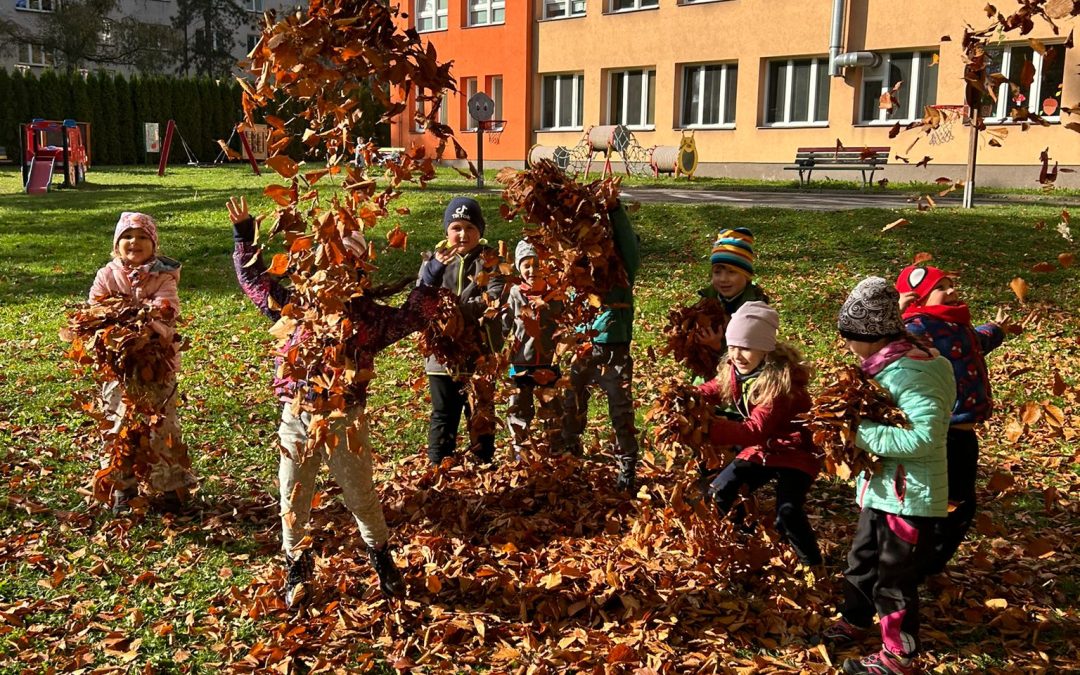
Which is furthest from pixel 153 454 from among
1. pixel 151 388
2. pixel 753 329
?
pixel 753 329

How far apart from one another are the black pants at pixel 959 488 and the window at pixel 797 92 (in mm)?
22678

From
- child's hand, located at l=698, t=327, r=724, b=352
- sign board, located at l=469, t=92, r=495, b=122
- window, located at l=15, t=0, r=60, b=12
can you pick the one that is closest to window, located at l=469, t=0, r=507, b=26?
sign board, located at l=469, t=92, r=495, b=122

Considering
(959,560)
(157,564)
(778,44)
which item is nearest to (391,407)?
(157,564)

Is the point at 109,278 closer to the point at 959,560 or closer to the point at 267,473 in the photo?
the point at 267,473

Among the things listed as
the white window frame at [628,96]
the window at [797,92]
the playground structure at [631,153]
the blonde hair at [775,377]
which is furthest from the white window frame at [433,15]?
the blonde hair at [775,377]

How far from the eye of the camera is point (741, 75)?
1033 inches

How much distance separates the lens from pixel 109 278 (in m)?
5.19

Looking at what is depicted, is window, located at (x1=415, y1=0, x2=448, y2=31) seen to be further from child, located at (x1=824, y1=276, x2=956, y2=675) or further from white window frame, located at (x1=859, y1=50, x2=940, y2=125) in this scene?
child, located at (x1=824, y1=276, x2=956, y2=675)

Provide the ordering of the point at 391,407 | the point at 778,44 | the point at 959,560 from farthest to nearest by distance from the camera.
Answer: the point at 778,44 → the point at 391,407 → the point at 959,560

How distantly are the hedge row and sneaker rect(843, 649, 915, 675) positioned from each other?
35539mm

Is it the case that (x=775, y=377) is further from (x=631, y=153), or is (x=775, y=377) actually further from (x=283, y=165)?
(x=631, y=153)

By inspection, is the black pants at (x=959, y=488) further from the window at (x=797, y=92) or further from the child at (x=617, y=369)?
the window at (x=797, y=92)

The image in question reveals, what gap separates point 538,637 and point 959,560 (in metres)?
2.19

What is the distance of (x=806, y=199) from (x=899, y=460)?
1423cm
